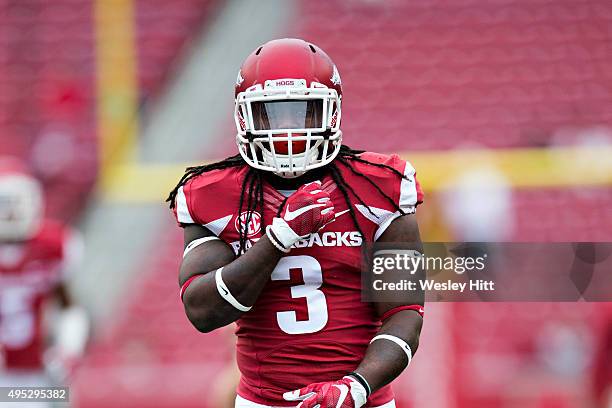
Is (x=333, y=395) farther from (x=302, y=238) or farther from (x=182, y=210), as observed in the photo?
(x=182, y=210)

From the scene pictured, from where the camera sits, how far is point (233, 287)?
7.92 feet

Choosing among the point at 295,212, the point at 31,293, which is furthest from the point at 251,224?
the point at 31,293

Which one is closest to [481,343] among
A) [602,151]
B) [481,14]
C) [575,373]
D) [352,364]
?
[575,373]

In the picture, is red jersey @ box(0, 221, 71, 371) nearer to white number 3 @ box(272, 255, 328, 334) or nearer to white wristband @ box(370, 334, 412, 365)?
white number 3 @ box(272, 255, 328, 334)

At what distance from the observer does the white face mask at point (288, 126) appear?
250 centimetres

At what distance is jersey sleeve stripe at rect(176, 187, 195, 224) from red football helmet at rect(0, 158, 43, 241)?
3.09 m

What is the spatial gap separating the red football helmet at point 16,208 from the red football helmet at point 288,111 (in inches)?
128

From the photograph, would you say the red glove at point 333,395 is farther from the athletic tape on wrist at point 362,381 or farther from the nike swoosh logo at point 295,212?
the nike swoosh logo at point 295,212

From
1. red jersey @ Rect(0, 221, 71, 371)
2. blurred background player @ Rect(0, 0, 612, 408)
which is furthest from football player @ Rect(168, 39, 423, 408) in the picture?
blurred background player @ Rect(0, 0, 612, 408)

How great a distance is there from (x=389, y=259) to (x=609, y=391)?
288 centimetres

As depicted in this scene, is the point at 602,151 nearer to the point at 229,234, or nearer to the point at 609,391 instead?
the point at 609,391

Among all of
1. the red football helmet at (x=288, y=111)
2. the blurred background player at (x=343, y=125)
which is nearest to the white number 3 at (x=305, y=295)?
the red football helmet at (x=288, y=111)

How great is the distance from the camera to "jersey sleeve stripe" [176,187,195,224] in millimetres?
2609

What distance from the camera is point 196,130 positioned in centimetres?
745
